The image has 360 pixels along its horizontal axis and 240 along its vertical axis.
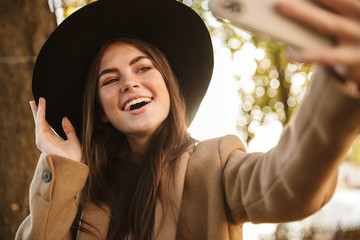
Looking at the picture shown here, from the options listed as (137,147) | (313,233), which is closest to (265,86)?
(313,233)

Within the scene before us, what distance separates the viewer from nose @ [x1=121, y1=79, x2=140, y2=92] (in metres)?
2.15

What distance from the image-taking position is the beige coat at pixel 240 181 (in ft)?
3.48

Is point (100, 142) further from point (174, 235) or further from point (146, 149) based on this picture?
point (174, 235)

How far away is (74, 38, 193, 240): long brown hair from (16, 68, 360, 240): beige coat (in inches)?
4.3

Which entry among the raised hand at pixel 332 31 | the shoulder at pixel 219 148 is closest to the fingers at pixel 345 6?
the raised hand at pixel 332 31

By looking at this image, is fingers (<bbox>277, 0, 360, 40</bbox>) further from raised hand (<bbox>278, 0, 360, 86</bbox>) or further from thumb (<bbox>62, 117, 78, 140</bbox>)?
thumb (<bbox>62, 117, 78, 140</bbox>)

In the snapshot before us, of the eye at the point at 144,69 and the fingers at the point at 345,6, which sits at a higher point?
the fingers at the point at 345,6

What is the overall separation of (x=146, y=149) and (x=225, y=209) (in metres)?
0.87

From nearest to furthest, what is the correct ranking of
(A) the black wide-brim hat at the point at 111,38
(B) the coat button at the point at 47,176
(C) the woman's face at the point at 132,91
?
1. (B) the coat button at the point at 47,176
2. (C) the woman's face at the point at 132,91
3. (A) the black wide-brim hat at the point at 111,38

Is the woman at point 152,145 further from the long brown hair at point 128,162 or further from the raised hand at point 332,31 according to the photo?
the raised hand at point 332,31

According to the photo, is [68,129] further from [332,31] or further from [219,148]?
[332,31]

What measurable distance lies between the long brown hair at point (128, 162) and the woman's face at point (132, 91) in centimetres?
7

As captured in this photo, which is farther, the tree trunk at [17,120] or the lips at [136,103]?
the tree trunk at [17,120]

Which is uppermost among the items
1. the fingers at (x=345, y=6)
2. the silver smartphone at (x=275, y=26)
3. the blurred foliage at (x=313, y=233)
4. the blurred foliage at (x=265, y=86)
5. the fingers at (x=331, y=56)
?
the fingers at (x=345, y=6)
